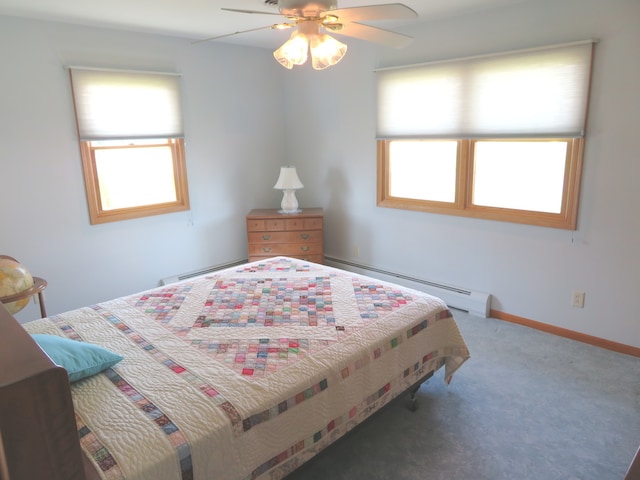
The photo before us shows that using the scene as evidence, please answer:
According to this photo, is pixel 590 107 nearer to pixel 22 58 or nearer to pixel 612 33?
pixel 612 33

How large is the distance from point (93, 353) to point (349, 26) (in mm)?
1898

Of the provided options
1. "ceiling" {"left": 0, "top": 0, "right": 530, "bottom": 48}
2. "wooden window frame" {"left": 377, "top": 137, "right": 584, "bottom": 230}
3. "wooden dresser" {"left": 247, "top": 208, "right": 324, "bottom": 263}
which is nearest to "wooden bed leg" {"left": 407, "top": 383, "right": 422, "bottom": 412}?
"wooden window frame" {"left": 377, "top": 137, "right": 584, "bottom": 230}

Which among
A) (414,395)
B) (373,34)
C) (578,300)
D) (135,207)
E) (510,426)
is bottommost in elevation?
(510,426)

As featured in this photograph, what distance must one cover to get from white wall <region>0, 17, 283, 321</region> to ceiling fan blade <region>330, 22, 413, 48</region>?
2.21 metres

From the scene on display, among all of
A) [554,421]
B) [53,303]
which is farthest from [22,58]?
[554,421]

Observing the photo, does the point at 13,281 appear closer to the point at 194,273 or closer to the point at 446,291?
the point at 194,273

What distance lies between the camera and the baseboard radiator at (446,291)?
355 centimetres

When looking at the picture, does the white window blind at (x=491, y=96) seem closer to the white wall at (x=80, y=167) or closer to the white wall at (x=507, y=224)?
the white wall at (x=507, y=224)

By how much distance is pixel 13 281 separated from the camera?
2566mm

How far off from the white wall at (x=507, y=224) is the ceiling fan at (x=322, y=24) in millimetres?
1367

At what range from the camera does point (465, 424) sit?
2.29 metres

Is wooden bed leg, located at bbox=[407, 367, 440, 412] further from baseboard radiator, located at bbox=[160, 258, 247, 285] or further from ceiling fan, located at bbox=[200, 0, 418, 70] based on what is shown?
Result: baseboard radiator, located at bbox=[160, 258, 247, 285]

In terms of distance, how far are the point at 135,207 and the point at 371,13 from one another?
2765mm

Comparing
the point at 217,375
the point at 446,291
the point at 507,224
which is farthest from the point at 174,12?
the point at 446,291
